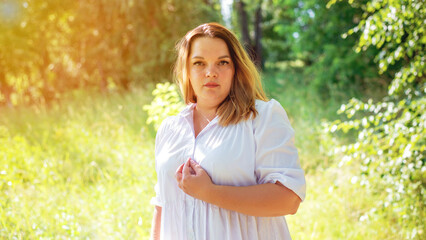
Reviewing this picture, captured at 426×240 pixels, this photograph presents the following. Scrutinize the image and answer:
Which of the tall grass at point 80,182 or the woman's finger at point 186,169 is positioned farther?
the tall grass at point 80,182

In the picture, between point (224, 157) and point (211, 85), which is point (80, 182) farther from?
point (224, 157)

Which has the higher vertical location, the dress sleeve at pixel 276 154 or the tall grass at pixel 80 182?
the tall grass at pixel 80 182

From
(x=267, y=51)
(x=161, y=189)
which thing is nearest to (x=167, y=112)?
(x=161, y=189)

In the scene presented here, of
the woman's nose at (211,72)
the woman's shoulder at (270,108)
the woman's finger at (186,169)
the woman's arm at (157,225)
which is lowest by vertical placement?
the woman's arm at (157,225)

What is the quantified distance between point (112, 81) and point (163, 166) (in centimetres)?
907

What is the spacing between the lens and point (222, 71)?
1.95 metres

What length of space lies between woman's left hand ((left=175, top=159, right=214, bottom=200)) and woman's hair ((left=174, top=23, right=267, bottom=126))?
28cm

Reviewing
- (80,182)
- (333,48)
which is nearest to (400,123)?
(80,182)

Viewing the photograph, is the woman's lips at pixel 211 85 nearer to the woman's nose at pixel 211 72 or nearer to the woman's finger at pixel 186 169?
the woman's nose at pixel 211 72

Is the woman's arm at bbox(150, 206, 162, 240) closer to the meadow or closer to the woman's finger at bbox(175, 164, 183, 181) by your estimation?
the woman's finger at bbox(175, 164, 183, 181)

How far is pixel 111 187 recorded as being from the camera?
4176 millimetres

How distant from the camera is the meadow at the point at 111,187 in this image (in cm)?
344

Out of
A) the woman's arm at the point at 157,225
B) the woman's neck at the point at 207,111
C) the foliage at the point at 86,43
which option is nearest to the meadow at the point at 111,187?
the woman's arm at the point at 157,225

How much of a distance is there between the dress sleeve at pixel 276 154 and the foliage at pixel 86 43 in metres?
7.98
